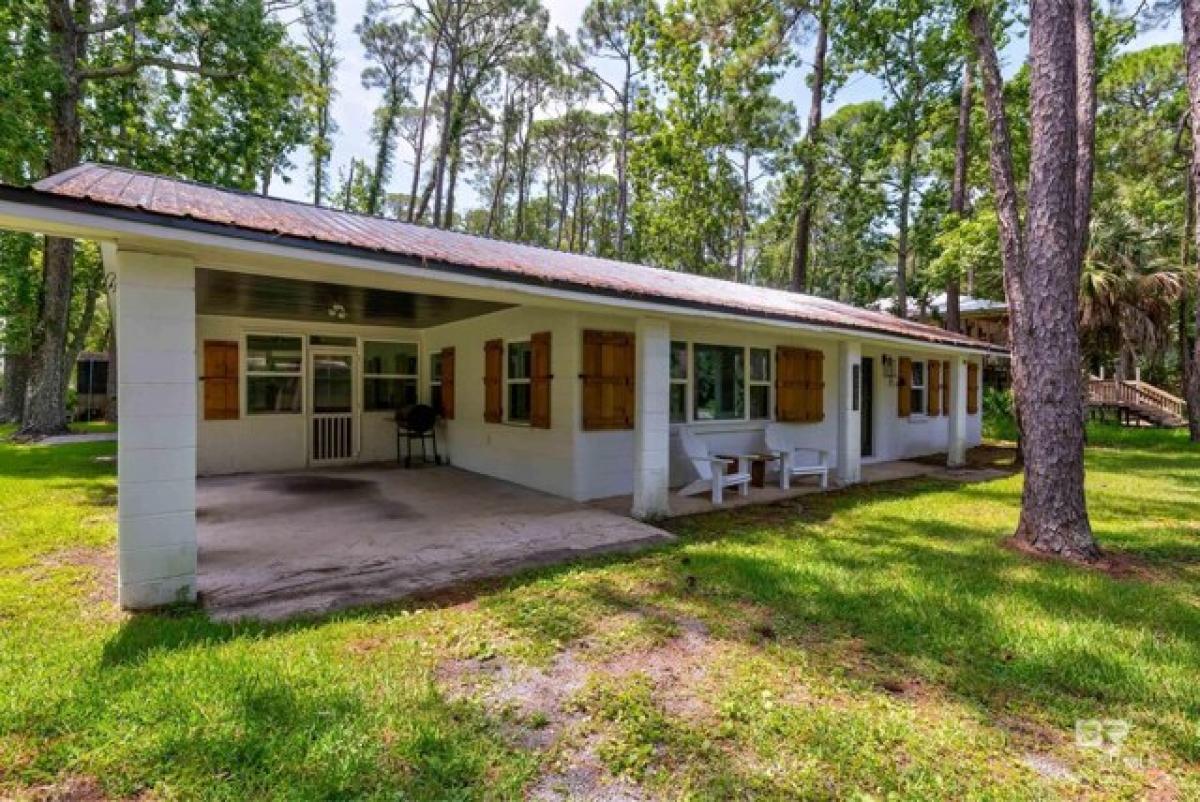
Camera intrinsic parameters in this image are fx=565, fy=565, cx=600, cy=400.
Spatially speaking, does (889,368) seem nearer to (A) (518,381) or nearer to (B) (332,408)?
(A) (518,381)

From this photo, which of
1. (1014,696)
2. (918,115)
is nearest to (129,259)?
(1014,696)

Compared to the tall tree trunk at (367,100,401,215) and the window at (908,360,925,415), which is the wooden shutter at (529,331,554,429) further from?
the tall tree trunk at (367,100,401,215)

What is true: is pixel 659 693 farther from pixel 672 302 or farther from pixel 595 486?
pixel 595 486

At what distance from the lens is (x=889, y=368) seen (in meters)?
10.5

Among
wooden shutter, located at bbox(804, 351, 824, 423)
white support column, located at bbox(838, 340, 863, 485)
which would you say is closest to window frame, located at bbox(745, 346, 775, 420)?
wooden shutter, located at bbox(804, 351, 824, 423)

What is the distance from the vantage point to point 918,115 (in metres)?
16.0

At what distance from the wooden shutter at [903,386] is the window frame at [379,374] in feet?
29.7

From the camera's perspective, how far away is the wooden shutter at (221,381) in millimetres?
8469

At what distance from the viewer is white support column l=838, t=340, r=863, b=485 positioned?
8.06 meters

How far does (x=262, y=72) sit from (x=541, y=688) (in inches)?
547

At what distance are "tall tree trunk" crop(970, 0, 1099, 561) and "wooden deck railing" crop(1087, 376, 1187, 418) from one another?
16887mm

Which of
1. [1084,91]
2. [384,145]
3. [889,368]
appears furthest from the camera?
[384,145]

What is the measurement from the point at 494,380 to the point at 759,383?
399 cm

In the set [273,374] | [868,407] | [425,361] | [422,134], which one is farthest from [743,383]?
[422,134]
